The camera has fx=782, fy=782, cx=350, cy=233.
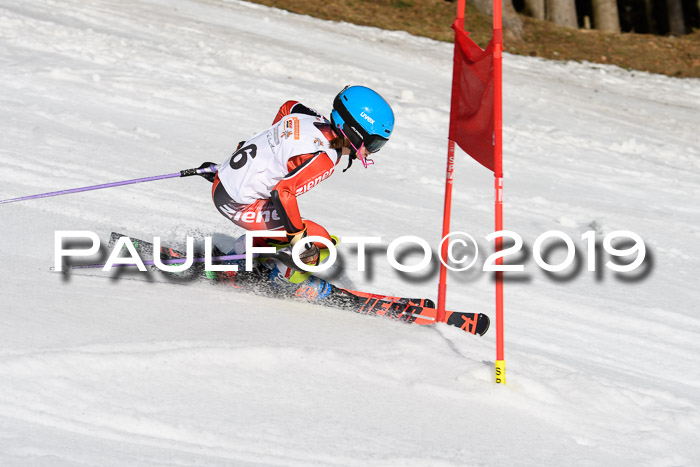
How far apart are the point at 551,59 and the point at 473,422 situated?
1427cm

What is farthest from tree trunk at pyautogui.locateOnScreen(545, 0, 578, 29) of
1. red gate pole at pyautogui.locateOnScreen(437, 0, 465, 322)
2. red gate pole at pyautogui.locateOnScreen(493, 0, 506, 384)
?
red gate pole at pyautogui.locateOnScreen(493, 0, 506, 384)

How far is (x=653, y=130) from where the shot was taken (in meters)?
12.5

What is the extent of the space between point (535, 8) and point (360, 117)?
16.2 meters

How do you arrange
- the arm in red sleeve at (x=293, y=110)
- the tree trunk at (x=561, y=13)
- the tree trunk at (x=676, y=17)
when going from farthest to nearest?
the tree trunk at (x=676, y=17), the tree trunk at (x=561, y=13), the arm in red sleeve at (x=293, y=110)

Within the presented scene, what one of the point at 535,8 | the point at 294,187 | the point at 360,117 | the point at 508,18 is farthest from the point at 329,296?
the point at 535,8

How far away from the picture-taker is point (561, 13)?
19.5 meters

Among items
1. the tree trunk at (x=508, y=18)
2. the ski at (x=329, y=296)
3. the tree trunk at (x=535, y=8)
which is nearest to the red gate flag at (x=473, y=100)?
the ski at (x=329, y=296)

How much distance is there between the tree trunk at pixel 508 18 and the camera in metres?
18.0

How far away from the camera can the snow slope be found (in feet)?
11.4

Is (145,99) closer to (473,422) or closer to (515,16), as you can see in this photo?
(473,422)

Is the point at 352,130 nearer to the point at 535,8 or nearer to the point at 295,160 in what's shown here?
the point at 295,160

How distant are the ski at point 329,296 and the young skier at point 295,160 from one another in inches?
5.5

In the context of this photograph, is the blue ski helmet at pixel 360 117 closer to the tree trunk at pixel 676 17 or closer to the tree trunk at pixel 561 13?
the tree trunk at pixel 561 13

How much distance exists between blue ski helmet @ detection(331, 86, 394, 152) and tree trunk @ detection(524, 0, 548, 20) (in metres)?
16.0
